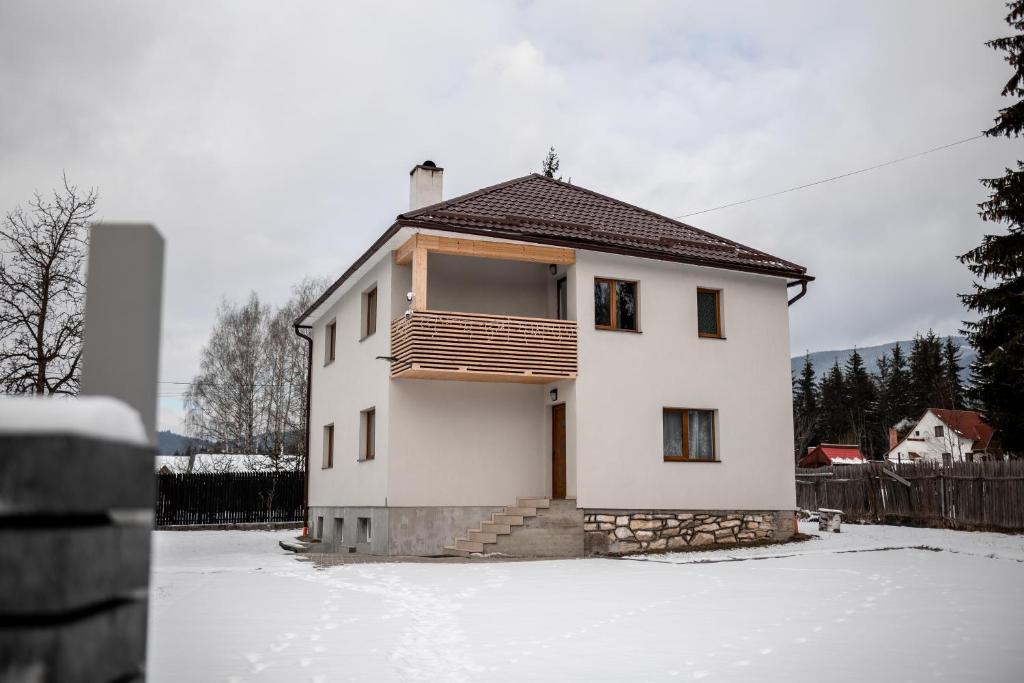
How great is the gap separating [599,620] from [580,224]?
11049mm

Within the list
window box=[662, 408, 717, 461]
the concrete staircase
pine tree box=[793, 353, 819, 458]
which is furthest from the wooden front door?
pine tree box=[793, 353, 819, 458]

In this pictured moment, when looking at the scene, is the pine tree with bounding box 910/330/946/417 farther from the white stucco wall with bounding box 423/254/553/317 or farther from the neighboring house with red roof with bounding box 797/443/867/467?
the white stucco wall with bounding box 423/254/553/317

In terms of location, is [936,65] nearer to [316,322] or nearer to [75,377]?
[316,322]

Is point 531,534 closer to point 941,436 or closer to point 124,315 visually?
point 124,315

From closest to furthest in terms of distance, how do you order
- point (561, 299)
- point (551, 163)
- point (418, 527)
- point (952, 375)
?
point (418, 527)
point (561, 299)
point (551, 163)
point (952, 375)

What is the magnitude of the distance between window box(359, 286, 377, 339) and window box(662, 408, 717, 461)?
6320 mm

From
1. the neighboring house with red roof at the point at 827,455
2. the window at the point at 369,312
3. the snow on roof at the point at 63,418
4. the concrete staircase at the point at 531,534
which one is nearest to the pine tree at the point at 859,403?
the neighboring house with red roof at the point at 827,455

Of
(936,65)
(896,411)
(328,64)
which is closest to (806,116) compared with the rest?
(936,65)

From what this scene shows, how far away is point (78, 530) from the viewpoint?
4.81ft

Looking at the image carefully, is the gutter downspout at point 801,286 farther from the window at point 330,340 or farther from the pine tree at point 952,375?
the pine tree at point 952,375

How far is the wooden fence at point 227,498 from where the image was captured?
90.5ft

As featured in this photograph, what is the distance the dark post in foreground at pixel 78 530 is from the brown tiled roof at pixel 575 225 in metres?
14.7

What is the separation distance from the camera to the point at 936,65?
2347cm

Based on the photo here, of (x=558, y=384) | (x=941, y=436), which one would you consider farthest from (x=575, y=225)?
(x=941, y=436)
